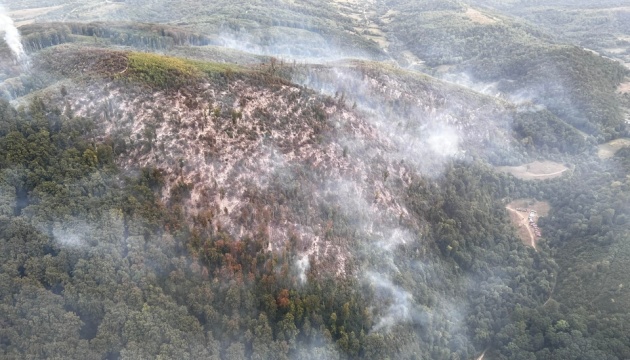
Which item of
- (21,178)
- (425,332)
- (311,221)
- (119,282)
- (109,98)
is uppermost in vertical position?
(109,98)

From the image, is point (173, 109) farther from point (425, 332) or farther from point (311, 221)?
point (425, 332)

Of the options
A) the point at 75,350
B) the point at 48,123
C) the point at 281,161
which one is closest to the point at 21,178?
the point at 48,123

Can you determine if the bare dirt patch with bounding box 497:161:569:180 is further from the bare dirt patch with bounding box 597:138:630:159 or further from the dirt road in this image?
the bare dirt patch with bounding box 597:138:630:159

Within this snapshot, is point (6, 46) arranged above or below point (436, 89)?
above

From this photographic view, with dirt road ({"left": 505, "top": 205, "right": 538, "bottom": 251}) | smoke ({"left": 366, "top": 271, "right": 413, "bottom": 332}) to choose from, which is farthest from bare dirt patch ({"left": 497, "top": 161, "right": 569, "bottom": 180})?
smoke ({"left": 366, "top": 271, "right": 413, "bottom": 332})

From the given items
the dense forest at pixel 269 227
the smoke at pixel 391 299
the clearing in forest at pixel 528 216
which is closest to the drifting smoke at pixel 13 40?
the dense forest at pixel 269 227

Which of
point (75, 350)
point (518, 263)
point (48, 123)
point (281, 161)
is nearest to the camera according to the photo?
point (75, 350)

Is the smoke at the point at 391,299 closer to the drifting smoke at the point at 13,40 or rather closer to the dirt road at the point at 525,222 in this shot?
the dirt road at the point at 525,222
